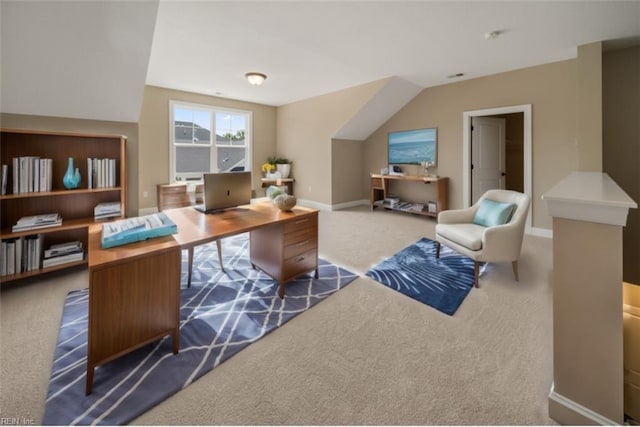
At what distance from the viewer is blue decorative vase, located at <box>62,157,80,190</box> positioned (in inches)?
107

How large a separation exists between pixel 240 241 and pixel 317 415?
289 cm

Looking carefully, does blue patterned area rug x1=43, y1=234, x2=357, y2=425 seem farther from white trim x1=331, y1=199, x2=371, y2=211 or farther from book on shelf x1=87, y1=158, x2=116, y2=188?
white trim x1=331, y1=199, x2=371, y2=211

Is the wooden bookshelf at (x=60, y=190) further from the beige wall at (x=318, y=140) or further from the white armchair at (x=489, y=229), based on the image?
the beige wall at (x=318, y=140)

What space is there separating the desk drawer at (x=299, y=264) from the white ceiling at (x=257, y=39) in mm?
2260

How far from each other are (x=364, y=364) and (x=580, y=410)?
99 cm

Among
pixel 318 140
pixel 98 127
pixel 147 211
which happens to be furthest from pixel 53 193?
pixel 318 140

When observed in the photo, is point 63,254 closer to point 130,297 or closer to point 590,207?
point 130,297

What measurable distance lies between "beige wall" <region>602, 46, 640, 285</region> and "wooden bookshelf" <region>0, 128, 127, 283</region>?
19.2 feet

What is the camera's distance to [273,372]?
1.60 meters

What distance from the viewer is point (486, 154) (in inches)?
204

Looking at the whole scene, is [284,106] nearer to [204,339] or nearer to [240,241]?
[240,241]

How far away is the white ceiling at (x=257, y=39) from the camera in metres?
2.11

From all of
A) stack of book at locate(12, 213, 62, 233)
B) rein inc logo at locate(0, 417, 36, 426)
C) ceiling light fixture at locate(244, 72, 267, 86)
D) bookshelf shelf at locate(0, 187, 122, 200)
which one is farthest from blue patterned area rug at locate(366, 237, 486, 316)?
ceiling light fixture at locate(244, 72, 267, 86)

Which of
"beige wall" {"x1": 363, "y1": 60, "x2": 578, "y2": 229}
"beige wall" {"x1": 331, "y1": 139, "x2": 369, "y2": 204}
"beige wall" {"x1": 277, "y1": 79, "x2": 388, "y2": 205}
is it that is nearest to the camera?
"beige wall" {"x1": 363, "y1": 60, "x2": 578, "y2": 229}
